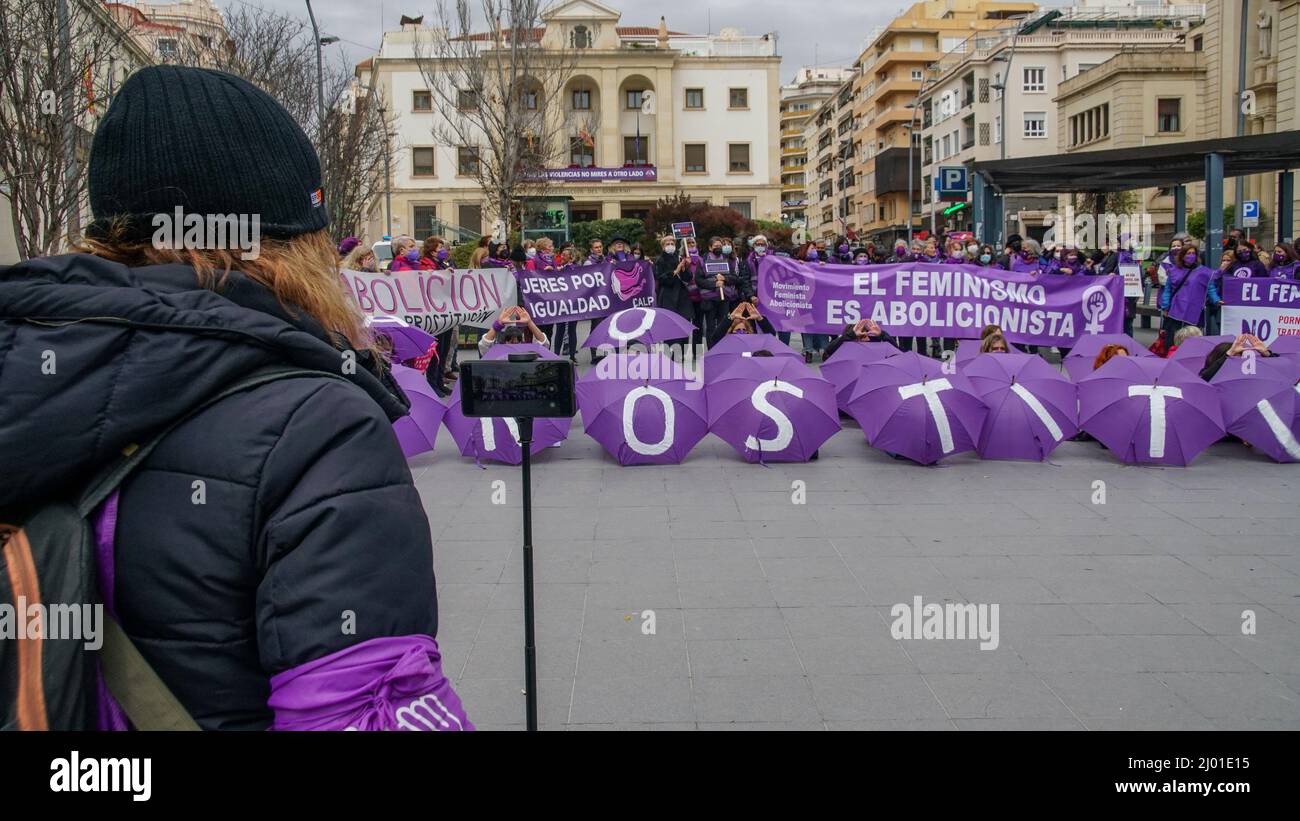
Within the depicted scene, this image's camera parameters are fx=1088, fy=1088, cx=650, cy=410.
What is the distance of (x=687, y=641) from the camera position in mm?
5578

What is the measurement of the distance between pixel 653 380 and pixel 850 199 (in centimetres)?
10642

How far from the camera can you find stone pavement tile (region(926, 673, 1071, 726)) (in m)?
4.64

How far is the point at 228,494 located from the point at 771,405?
29.0 feet

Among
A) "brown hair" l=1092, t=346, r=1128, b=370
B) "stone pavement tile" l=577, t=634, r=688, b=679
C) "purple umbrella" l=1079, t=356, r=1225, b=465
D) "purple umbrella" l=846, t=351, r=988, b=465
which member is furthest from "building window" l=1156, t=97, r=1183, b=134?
"stone pavement tile" l=577, t=634, r=688, b=679

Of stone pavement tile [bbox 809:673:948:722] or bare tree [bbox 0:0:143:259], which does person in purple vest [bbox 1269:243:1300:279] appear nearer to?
stone pavement tile [bbox 809:673:948:722]

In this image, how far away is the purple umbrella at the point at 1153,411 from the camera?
987 cm

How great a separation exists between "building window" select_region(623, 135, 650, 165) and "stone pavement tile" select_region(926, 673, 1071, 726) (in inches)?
2769

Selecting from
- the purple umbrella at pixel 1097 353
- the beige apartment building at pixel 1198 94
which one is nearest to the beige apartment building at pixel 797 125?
the beige apartment building at pixel 1198 94

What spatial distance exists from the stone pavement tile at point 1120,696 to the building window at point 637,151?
70.4 metres

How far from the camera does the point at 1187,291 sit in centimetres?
1747
